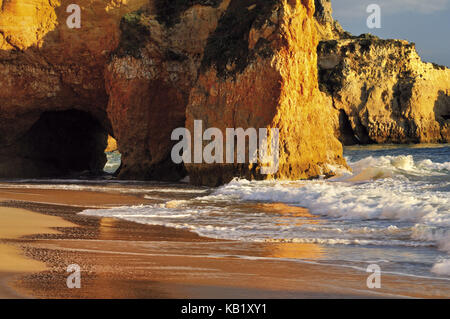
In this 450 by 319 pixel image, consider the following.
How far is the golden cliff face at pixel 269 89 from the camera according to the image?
16172 mm

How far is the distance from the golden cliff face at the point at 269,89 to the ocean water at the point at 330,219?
7.55ft

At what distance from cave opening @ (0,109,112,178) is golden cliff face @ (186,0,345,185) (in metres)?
7.91

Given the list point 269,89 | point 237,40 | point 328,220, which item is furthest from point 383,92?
point 328,220

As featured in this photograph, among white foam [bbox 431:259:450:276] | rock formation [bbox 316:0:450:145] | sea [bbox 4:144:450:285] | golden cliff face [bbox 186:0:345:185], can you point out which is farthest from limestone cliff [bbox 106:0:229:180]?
rock formation [bbox 316:0:450:145]

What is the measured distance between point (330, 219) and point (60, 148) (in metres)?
18.2

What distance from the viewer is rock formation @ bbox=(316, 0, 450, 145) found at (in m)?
53.0

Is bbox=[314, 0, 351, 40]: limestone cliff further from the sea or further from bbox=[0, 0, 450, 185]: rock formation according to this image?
the sea

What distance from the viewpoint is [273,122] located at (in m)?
16.1

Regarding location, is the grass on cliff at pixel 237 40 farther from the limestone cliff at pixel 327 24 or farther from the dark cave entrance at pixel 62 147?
the limestone cliff at pixel 327 24

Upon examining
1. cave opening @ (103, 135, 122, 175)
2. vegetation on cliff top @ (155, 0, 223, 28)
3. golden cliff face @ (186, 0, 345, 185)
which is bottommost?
cave opening @ (103, 135, 122, 175)

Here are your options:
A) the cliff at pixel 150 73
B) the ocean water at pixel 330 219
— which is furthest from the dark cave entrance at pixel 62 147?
the ocean water at pixel 330 219
